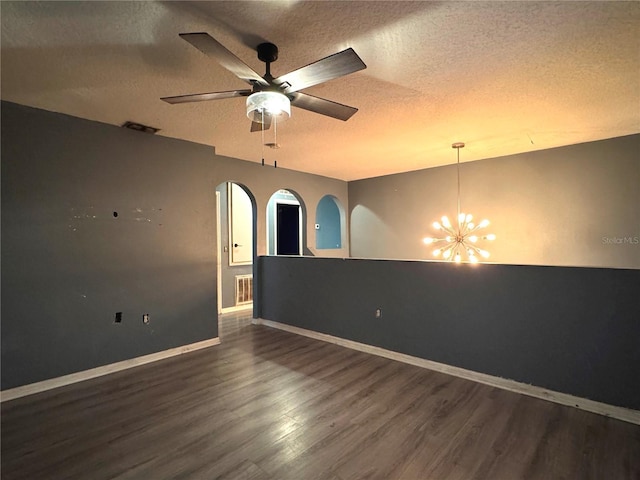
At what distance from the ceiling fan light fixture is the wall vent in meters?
4.36

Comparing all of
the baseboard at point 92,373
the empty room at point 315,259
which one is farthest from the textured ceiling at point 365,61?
the baseboard at point 92,373

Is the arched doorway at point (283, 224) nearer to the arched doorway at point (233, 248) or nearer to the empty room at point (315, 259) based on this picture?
the arched doorway at point (233, 248)

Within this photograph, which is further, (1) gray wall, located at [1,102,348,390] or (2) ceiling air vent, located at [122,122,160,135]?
(2) ceiling air vent, located at [122,122,160,135]

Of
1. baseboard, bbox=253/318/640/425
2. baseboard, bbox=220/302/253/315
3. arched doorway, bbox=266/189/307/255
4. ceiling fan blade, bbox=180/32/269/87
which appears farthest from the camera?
arched doorway, bbox=266/189/307/255

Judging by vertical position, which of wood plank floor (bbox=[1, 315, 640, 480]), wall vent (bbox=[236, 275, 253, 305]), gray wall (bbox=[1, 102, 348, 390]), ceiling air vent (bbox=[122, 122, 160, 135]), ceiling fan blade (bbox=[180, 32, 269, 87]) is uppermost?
ceiling air vent (bbox=[122, 122, 160, 135])

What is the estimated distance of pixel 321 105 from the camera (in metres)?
2.06

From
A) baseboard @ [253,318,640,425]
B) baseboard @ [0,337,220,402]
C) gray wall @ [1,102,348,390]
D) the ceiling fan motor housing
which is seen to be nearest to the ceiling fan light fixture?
the ceiling fan motor housing

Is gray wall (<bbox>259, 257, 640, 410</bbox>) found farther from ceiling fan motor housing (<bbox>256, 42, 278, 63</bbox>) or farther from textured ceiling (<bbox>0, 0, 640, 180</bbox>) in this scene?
ceiling fan motor housing (<bbox>256, 42, 278, 63</bbox>)

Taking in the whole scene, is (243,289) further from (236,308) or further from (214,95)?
(214,95)

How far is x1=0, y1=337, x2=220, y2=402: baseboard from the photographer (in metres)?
2.58

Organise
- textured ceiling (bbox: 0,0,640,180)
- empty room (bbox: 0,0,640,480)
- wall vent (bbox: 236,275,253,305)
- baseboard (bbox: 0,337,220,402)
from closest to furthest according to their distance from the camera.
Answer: textured ceiling (bbox: 0,0,640,180) → empty room (bbox: 0,0,640,480) → baseboard (bbox: 0,337,220,402) → wall vent (bbox: 236,275,253,305)

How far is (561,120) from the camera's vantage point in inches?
125

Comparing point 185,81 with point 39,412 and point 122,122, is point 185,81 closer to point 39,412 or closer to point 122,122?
point 122,122

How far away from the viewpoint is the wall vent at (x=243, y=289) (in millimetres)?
5838
